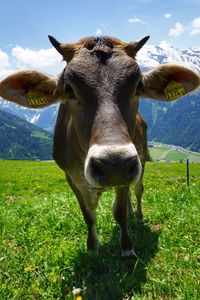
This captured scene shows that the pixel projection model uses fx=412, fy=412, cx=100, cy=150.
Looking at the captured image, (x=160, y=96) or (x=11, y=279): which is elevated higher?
(x=160, y=96)

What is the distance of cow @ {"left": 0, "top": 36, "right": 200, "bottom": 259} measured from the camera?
4617 mm

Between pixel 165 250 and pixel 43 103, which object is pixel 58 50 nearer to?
pixel 43 103

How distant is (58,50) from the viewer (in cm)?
670

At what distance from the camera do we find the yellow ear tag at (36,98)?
6.54 meters

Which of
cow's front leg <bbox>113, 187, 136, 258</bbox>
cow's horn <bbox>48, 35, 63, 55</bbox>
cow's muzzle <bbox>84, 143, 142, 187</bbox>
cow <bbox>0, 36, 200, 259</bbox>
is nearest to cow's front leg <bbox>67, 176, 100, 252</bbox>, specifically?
cow <bbox>0, 36, 200, 259</bbox>

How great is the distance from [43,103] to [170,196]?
5.94 metres

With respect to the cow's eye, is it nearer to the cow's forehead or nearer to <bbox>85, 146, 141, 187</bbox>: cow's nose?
the cow's forehead

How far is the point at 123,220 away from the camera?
7.35 meters

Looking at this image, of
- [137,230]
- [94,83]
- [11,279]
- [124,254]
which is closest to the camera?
[94,83]

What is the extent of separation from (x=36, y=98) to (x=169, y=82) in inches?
85.0

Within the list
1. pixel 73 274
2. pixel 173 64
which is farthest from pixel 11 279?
pixel 173 64

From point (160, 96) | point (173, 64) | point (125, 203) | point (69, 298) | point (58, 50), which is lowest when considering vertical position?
point (69, 298)

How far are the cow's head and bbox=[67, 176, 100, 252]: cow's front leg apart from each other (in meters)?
1.67

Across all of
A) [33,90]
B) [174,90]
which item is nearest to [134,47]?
[174,90]
